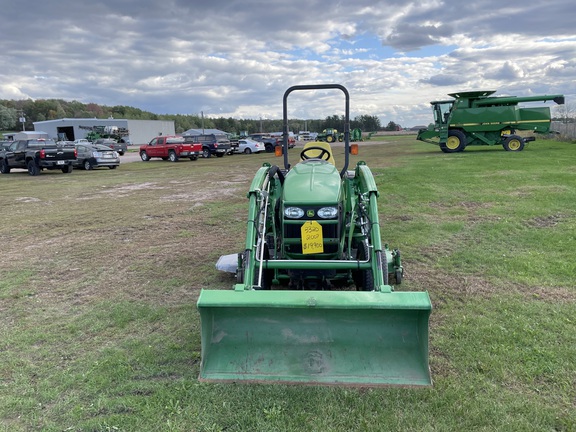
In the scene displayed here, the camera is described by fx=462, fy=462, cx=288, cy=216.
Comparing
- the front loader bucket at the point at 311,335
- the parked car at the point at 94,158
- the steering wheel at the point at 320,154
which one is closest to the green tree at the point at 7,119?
the parked car at the point at 94,158

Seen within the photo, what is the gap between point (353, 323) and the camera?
3.28 meters

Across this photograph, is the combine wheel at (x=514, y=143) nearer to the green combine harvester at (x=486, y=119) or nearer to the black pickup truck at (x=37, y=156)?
the green combine harvester at (x=486, y=119)

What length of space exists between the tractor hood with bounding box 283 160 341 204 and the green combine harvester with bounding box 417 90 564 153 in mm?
22288

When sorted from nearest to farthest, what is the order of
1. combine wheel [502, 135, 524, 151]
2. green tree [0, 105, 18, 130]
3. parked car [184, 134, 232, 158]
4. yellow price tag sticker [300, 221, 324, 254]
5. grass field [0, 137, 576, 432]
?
grass field [0, 137, 576, 432]
yellow price tag sticker [300, 221, 324, 254]
combine wheel [502, 135, 524, 151]
parked car [184, 134, 232, 158]
green tree [0, 105, 18, 130]

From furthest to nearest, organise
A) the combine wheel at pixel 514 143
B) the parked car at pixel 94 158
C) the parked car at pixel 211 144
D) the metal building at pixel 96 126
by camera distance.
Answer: the metal building at pixel 96 126
the parked car at pixel 211 144
the combine wheel at pixel 514 143
the parked car at pixel 94 158

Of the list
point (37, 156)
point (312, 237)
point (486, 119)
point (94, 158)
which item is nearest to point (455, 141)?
point (486, 119)

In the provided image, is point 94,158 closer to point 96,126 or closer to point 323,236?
point 323,236

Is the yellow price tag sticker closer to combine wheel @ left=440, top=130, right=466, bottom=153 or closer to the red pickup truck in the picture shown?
combine wheel @ left=440, top=130, right=466, bottom=153

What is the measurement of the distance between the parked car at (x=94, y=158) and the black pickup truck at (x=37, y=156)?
4.45 ft

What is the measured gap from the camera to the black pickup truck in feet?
66.2

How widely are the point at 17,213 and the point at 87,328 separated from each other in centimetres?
776

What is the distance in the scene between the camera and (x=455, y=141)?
25.3 metres

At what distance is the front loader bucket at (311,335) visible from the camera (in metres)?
3.15

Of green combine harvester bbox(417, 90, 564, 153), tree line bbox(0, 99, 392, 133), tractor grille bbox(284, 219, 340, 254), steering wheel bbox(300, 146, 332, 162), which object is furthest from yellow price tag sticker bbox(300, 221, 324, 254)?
tree line bbox(0, 99, 392, 133)
